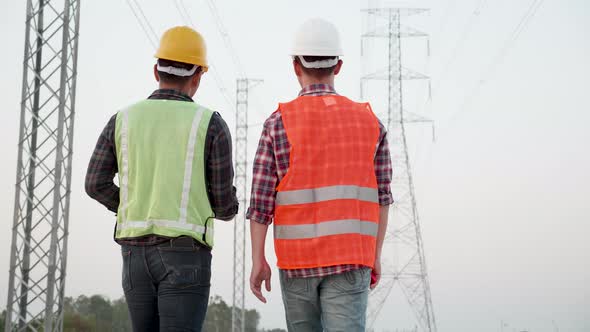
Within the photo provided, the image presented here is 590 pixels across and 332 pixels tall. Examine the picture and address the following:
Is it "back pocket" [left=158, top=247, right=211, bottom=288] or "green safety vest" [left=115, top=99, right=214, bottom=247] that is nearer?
"back pocket" [left=158, top=247, right=211, bottom=288]

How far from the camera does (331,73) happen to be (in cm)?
370

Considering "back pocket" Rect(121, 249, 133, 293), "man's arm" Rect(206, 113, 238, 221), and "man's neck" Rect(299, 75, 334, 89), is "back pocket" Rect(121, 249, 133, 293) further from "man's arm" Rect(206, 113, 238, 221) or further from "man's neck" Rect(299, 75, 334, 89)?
"man's neck" Rect(299, 75, 334, 89)

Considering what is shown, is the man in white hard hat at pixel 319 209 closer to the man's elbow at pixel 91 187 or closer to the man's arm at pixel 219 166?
the man's arm at pixel 219 166

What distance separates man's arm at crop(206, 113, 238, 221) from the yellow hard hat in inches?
13.2

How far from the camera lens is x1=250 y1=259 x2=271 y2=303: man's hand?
344 cm

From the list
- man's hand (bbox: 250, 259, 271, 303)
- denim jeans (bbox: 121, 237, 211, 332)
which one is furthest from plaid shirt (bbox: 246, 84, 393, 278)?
denim jeans (bbox: 121, 237, 211, 332)

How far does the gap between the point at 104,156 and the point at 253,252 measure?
882mm

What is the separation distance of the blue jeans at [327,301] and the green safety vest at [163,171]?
0.46m

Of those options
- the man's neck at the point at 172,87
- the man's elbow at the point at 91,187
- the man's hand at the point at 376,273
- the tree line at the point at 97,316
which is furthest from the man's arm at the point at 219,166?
the tree line at the point at 97,316

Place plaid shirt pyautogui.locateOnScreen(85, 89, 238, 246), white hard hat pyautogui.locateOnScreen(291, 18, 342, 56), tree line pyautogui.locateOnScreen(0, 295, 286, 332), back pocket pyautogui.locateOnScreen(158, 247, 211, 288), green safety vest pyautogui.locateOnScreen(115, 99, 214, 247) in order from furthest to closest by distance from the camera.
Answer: tree line pyautogui.locateOnScreen(0, 295, 286, 332) < white hard hat pyautogui.locateOnScreen(291, 18, 342, 56) < plaid shirt pyautogui.locateOnScreen(85, 89, 238, 246) < green safety vest pyautogui.locateOnScreen(115, 99, 214, 247) < back pocket pyautogui.locateOnScreen(158, 247, 211, 288)

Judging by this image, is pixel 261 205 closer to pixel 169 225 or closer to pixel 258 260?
pixel 258 260

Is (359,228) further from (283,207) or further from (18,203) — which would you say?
(18,203)

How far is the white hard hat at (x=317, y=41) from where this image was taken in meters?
3.64

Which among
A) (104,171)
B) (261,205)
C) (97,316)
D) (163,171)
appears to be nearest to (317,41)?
(261,205)
